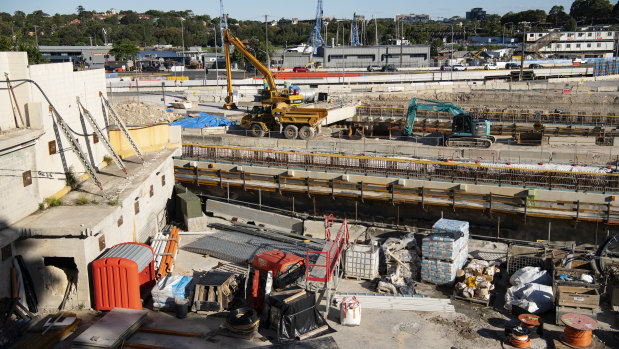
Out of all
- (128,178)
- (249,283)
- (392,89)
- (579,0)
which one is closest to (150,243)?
(128,178)

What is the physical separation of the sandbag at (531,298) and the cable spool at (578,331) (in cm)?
138

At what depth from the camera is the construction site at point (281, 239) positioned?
43.0ft

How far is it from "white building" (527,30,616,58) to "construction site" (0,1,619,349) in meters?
82.0

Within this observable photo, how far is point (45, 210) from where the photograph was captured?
15.8 meters

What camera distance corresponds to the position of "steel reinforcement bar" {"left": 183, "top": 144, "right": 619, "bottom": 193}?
21.2m

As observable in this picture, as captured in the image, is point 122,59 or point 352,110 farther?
point 122,59

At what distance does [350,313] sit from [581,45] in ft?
343

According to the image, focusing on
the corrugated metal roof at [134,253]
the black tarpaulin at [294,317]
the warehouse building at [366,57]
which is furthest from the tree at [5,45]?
the warehouse building at [366,57]

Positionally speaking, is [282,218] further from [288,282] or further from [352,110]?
[352,110]

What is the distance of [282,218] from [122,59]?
79.4 metres

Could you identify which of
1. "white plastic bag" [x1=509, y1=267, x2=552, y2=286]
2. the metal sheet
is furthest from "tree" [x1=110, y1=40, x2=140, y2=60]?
"white plastic bag" [x1=509, y1=267, x2=552, y2=286]

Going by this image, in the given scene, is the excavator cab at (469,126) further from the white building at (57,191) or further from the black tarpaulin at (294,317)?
the black tarpaulin at (294,317)

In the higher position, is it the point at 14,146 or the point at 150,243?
the point at 14,146

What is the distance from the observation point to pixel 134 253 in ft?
48.0
